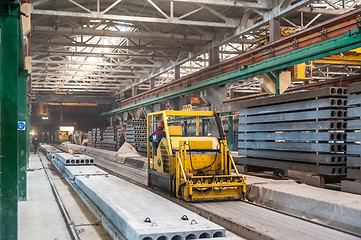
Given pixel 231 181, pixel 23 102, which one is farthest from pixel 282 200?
pixel 23 102

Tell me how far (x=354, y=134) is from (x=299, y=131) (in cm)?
151

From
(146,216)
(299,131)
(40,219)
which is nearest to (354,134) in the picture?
(299,131)

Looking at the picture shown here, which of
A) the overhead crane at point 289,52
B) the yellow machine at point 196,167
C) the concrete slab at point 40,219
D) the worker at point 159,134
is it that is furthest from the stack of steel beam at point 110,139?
the yellow machine at point 196,167

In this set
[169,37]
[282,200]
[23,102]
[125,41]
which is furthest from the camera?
[125,41]

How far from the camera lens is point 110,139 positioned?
26641 millimetres

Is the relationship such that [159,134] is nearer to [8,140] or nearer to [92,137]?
[8,140]

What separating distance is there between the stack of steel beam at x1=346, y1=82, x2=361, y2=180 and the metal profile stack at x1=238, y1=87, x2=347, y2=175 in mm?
465

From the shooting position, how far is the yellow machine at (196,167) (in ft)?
23.5

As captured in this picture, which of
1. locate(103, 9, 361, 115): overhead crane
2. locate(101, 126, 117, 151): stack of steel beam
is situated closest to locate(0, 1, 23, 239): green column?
locate(103, 9, 361, 115): overhead crane

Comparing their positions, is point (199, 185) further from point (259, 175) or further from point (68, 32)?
point (68, 32)

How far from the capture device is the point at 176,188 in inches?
288

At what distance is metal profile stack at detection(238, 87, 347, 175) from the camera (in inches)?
283

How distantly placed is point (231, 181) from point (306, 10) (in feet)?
33.9

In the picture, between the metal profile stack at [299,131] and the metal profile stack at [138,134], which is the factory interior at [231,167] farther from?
the metal profile stack at [138,134]
